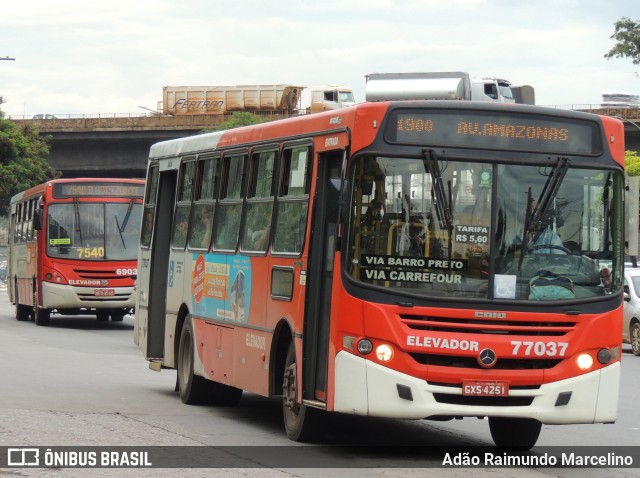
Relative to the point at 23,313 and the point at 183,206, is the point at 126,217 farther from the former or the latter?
the point at 183,206

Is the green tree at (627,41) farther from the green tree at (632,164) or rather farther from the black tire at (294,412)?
the black tire at (294,412)

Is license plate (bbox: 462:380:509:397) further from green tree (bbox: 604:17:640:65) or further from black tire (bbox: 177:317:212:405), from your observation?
green tree (bbox: 604:17:640:65)

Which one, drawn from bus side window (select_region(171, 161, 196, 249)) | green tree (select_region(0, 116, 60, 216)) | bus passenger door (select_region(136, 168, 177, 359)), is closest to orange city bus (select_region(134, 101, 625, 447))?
bus side window (select_region(171, 161, 196, 249))

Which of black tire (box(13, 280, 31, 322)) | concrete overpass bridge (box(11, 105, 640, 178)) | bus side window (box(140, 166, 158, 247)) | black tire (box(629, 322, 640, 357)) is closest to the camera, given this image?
bus side window (box(140, 166, 158, 247))

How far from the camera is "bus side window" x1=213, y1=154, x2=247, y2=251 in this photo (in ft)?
46.7

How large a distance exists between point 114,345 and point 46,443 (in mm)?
15868

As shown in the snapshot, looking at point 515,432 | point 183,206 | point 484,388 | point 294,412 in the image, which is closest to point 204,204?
point 183,206

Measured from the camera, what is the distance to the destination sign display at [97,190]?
3166 cm

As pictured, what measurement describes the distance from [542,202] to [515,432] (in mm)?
2212

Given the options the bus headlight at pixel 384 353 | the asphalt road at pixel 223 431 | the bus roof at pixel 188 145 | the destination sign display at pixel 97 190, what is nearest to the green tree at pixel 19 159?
the destination sign display at pixel 97 190

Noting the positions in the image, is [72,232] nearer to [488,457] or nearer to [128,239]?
[128,239]

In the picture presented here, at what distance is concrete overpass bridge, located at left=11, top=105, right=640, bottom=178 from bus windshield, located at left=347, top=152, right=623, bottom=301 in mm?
63720

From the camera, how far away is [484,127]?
1143 centimetres

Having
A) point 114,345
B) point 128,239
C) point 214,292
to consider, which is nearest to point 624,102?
point 128,239
